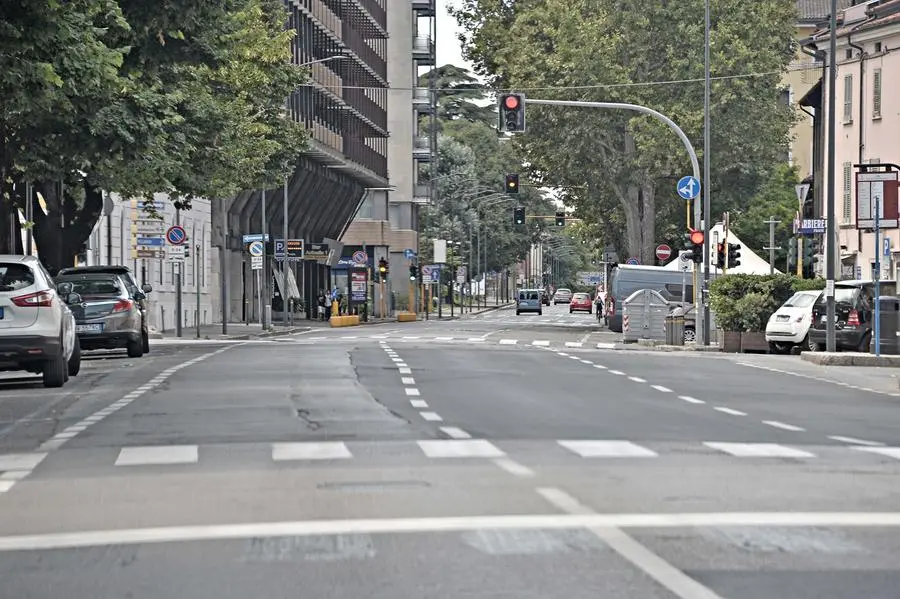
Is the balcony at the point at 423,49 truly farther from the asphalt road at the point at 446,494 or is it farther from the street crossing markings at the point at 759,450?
the street crossing markings at the point at 759,450

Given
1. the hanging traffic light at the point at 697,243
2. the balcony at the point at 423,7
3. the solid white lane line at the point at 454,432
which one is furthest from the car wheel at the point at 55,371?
the balcony at the point at 423,7

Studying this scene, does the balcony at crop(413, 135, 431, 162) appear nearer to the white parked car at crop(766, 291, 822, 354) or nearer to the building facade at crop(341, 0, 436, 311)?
the building facade at crop(341, 0, 436, 311)

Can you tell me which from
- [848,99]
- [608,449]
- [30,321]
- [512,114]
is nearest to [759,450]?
[608,449]

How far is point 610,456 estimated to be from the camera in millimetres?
13789

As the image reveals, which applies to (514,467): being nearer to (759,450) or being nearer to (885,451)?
(759,450)

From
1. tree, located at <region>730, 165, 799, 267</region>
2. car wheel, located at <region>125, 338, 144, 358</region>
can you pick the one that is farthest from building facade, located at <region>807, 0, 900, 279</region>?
tree, located at <region>730, 165, 799, 267</region>

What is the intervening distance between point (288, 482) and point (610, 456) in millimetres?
2827

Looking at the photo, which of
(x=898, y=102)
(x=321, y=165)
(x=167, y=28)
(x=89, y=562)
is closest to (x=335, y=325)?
(x=321, y=165)

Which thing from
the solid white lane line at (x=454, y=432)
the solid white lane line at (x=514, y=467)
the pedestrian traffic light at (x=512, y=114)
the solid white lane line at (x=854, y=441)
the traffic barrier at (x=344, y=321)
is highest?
the pedestrian traffic light at (x=512, y=114)

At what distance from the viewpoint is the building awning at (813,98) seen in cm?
7875

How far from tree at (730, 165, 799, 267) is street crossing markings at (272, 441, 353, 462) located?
8927 centimetres

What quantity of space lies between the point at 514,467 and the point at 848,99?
55.2 meters

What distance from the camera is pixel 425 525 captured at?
31.0ft

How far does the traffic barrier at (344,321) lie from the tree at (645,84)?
13.2 m
